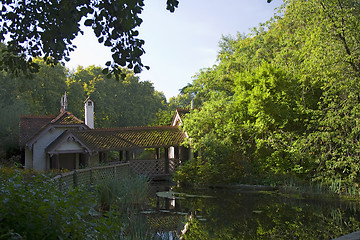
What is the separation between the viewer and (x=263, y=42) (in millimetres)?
28781

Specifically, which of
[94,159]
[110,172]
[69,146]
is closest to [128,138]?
[94,159]

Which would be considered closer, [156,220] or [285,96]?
[156,220]

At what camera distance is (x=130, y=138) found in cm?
2825

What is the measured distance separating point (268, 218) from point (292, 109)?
32.8ft

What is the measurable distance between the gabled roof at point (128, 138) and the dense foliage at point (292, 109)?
2.57m

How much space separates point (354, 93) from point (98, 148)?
15.9 metres

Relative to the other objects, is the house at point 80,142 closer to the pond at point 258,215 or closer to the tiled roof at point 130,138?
the tiled roof at point 130,138

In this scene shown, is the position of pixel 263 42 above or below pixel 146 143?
above

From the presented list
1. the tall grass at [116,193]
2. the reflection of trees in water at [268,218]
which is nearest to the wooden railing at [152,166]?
A: the reflection of trees in water at [268,218]

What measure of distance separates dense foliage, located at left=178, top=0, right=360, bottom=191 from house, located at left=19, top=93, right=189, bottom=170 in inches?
124

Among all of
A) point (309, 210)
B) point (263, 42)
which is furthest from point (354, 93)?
point (263, 42)

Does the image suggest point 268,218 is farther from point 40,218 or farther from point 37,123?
point 37,123

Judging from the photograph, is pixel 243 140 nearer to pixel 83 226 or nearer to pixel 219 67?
pixel 219 67

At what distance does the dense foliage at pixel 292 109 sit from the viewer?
17.5 metres
